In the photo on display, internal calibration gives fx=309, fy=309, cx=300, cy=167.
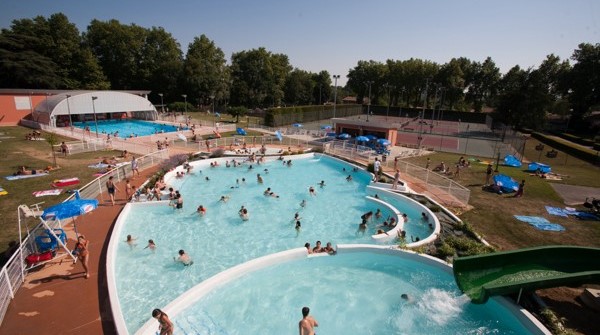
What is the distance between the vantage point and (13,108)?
40.5m

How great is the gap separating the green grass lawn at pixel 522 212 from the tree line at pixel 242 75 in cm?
1860

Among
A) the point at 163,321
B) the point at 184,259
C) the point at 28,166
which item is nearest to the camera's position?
the point at 163,321

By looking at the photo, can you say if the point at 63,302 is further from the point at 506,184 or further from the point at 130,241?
the point at 506,184

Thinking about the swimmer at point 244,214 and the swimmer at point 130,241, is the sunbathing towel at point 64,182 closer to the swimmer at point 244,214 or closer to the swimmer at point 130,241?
the swimmer at point 130,241

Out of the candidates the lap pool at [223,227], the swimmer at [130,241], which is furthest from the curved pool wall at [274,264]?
the swimmer at [130,241]

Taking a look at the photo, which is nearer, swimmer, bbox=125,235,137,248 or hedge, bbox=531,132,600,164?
swimmer, bbox=125,235,137,248

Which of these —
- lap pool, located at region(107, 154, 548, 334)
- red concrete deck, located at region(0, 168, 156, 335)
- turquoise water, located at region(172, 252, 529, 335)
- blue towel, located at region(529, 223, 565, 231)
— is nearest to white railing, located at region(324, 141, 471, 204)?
lap pool, located at region(107, 154, 548, 334)

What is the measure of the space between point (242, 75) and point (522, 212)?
68375 mm

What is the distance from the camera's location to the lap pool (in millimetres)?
11008

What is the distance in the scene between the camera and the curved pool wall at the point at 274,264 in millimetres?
8477

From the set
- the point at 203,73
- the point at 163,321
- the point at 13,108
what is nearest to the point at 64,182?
the point at 163,321

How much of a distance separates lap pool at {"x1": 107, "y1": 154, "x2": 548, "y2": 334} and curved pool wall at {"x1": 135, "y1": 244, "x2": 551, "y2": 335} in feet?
2.40

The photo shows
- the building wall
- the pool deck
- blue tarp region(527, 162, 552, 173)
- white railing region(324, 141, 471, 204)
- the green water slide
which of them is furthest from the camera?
the building wall

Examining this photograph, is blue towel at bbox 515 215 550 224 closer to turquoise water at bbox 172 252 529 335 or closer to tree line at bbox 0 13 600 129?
turquoise water at bbox 172 252 529 335
